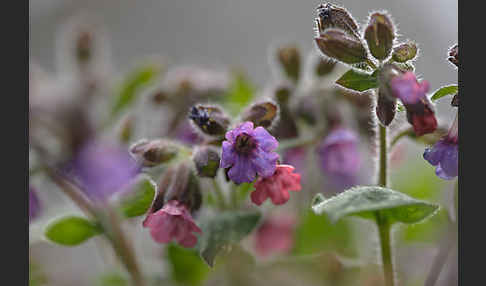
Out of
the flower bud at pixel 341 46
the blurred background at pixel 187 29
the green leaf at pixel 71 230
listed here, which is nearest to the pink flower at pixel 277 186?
the flower bud at pixel 341 46

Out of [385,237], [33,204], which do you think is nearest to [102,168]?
[33,204]

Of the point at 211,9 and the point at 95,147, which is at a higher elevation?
the point at 211,9

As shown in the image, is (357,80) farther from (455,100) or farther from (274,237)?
(274,237)

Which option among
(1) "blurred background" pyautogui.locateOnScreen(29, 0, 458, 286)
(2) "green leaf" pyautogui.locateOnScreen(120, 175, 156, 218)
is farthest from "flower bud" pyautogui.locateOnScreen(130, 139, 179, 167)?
(1) "blurred background" pyautogui.locateOnScreen(29, 0, 458, 286)

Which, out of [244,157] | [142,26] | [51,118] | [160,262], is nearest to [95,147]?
[51,118]
